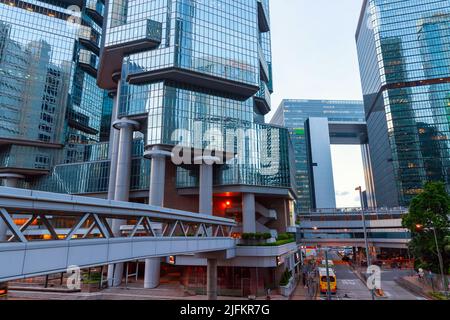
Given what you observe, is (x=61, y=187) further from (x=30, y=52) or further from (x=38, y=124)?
(x=30, y=52)

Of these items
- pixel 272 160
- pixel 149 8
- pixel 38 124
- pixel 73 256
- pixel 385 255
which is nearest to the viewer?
pixel 73 256

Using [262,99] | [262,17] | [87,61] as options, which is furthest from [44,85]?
[262,17]

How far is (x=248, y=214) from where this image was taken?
2266 inches

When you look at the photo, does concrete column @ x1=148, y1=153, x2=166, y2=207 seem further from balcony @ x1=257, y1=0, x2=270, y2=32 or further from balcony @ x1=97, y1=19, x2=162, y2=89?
balcony @ x1=257, y1=0, x2=270, y2=32

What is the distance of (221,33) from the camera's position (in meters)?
59.6

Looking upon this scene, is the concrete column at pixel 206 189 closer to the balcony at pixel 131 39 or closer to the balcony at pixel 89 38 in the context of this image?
the balcony at pixel 131 39

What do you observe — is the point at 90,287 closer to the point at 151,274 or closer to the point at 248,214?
the point at 151,274

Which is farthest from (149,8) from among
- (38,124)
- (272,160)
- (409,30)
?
(409,30)

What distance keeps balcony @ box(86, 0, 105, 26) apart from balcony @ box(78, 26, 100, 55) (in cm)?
684

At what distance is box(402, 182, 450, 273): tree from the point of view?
128ft

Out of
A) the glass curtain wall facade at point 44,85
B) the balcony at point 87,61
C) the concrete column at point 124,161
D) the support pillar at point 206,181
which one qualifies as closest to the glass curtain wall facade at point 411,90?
the support pillar at point 206,181

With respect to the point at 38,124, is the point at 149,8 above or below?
above

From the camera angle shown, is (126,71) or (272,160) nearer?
(126,71)

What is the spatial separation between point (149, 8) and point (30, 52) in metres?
47.8
